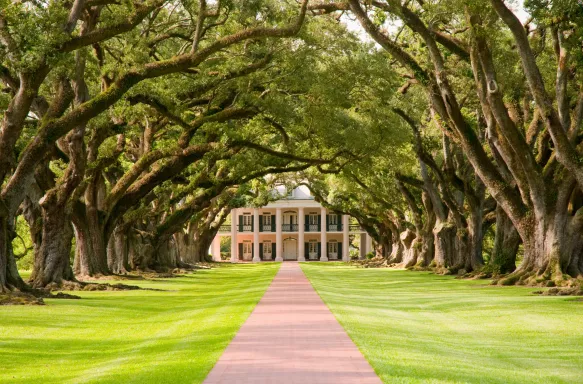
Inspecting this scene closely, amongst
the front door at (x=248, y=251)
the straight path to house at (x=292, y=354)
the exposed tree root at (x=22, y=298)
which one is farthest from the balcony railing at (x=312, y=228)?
the straight path to house at (x=292, y=354)

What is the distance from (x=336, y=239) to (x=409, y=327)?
91.8 m

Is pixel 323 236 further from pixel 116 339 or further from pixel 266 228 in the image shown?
pixel 116 339

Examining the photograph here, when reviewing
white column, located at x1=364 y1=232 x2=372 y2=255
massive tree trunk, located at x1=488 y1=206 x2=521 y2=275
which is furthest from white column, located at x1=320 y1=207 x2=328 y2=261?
massive tree trunk, located at x1=488 y1=206 x2=521 y2=275

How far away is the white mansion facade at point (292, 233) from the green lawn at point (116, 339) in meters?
80.0

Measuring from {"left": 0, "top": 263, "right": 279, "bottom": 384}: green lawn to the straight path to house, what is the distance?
0.29 meters

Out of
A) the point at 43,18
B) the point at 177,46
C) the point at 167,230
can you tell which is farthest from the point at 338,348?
the point at 167,230

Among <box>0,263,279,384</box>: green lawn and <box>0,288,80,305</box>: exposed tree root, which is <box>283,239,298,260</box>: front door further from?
<box>0,288,80,305</box>: exposed tree root

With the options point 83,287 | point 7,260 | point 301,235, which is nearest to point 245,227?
point 301,235

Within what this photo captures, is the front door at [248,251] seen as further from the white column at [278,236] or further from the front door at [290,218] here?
the front door at [290,218]

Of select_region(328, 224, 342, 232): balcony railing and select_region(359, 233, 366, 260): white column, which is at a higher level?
select_region(328, 224, 342, 232): balcony railing

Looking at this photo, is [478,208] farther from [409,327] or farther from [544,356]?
[544,356]

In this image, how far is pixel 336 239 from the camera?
10769cm

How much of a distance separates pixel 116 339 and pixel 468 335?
574 cm

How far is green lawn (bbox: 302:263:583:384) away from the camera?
10125mm
